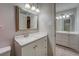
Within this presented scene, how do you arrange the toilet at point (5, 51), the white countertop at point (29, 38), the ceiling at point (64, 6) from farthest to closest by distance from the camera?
1. the ceiling at point (64, 6)
2. the white countertop at point (29, 38)
3. the toilet at point (5, 51)

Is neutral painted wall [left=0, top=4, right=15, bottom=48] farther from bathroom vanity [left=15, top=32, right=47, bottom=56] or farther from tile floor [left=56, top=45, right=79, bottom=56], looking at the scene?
tile floor [left=56, top=45, right=79, bottom=56]

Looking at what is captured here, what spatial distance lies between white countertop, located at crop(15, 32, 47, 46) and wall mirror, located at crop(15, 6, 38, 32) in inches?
4.7

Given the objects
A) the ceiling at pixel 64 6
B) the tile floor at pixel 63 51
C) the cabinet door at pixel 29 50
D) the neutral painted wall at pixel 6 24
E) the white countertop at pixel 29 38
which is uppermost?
the ceiling at pixel 64 6

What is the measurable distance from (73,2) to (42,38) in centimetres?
79

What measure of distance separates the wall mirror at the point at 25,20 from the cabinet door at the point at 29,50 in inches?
11.6

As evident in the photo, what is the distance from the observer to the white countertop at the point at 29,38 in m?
1.39

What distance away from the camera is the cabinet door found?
1.36 metres

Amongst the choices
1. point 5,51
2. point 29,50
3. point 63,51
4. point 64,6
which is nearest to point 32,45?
point 29,50

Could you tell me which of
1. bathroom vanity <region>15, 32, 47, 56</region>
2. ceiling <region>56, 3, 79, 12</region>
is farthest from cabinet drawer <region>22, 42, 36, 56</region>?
ceiling <region>56, 3, 79, 12</region>

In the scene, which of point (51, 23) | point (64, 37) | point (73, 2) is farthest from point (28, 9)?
point (64, 37)

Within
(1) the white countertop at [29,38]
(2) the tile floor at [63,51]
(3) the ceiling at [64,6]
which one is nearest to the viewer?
(1) the white countertop at [29,38]

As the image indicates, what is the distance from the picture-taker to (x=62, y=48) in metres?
1.75

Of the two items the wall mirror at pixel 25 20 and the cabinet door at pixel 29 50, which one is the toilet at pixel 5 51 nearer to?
the cabinet door at pixel 29 50

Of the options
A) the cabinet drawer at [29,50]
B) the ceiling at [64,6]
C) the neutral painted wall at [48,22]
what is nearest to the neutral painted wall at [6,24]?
the cabinet drawer at [29,50]
